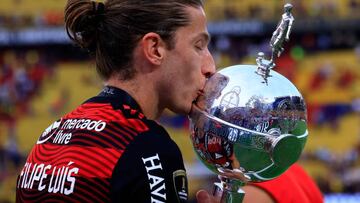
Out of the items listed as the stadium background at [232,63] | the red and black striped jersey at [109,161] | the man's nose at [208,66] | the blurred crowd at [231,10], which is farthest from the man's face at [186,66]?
the blurred crowd at [231,10]

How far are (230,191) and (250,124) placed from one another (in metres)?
0.18

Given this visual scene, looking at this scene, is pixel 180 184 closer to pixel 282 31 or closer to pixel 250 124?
pixel 250 124

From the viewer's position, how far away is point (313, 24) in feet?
54.3

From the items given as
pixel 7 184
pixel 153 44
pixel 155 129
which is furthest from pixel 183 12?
pixel 7 184

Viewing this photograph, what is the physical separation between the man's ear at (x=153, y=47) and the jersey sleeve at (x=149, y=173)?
0.21 m

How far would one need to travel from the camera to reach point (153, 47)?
2.15m

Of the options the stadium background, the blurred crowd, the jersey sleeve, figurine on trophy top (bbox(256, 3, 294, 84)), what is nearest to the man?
the jersey sleeve

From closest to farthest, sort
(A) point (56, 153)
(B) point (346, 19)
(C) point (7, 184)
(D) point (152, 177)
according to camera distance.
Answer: (D) point (152, 177), (A) point (56, 153), (C) point (7, 184), (B) point (346, 19)

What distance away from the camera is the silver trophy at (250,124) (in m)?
2.08

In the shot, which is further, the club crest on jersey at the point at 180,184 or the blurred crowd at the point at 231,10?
the blurred crowd at the point at 231,10

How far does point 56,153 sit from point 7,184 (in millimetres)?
13694

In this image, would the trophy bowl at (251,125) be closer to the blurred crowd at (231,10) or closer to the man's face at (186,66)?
the man's face at (186,66)

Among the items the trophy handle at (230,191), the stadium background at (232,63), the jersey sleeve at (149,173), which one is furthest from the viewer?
the stadium background at (232,63)

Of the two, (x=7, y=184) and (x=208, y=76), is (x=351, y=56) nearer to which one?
(x=7, y=184)
